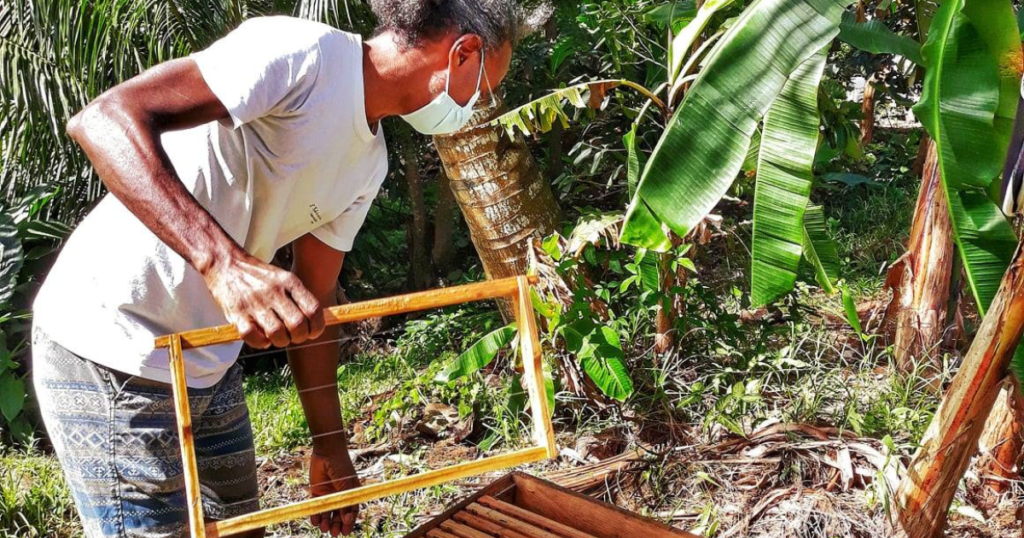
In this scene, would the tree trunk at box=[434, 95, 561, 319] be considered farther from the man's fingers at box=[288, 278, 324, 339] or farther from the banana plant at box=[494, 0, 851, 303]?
the man's fingers at box=[288, 278, 324, 339]

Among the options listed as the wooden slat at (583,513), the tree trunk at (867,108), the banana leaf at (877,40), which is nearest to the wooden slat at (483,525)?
the wooden slat at (583,513)

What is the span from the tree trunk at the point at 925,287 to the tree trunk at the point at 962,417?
4.18 ft

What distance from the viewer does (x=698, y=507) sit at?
129 inches

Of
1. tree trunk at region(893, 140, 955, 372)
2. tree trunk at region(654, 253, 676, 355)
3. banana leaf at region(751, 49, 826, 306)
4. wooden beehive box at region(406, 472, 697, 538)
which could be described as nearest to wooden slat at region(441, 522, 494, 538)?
wooden beehive box at region(406, 472, 697, 538)

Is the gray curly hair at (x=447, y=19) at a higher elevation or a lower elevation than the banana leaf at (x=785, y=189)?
higher

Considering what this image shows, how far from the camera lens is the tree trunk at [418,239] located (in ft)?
18.7

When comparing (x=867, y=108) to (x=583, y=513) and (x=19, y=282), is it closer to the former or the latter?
(x=583, y=513)

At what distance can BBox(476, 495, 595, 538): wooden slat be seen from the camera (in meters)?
1.94

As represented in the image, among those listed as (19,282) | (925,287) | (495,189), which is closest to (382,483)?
(495,189)

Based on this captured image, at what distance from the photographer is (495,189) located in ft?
13.0

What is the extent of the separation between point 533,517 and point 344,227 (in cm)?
79

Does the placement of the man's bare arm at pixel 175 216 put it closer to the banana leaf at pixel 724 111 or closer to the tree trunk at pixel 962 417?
the banana leaf at pixel 724 111

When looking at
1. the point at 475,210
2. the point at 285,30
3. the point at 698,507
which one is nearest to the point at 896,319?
the point at 698,507

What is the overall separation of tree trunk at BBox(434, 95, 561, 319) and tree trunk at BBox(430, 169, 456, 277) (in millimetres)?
1656
